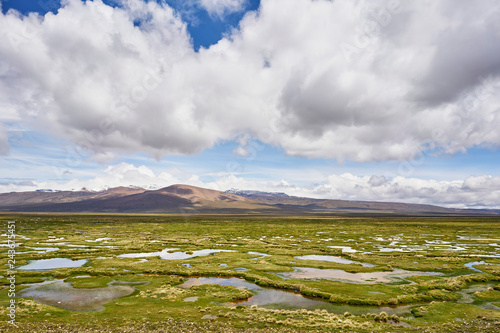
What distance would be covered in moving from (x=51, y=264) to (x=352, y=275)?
52400mm

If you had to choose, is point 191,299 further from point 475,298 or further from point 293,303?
point 475,298

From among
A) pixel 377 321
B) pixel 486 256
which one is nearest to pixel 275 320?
pixel 377 321

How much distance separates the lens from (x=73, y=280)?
37.5m

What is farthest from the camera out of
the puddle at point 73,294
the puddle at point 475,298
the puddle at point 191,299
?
the puddle at point 191,299

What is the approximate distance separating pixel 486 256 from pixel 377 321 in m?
51.0

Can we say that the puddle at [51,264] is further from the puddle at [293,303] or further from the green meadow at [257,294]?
the puddle at [293,303]

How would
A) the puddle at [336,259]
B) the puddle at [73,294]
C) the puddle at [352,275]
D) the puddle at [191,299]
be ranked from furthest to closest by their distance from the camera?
the puddle at [336,259] < the puddle at [352,275] < the puddle at [191,299] < the puddle at [73,294]

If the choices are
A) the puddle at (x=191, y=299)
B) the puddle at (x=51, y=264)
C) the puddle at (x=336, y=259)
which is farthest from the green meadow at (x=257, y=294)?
the puddle at (x=51, y=264)

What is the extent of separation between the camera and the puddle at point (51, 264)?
45.2 metres

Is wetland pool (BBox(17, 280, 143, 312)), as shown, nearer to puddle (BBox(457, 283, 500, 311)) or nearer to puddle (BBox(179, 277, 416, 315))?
puddle (BBox(179, 277, 416, 315))

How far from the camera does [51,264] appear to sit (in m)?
48.9

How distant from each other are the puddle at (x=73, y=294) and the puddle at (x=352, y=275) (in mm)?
23220

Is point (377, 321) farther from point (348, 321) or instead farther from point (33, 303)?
point (33, 303)

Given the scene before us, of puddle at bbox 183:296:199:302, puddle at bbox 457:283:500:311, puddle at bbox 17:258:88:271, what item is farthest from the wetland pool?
puddle at bbox 457:283:500:311
